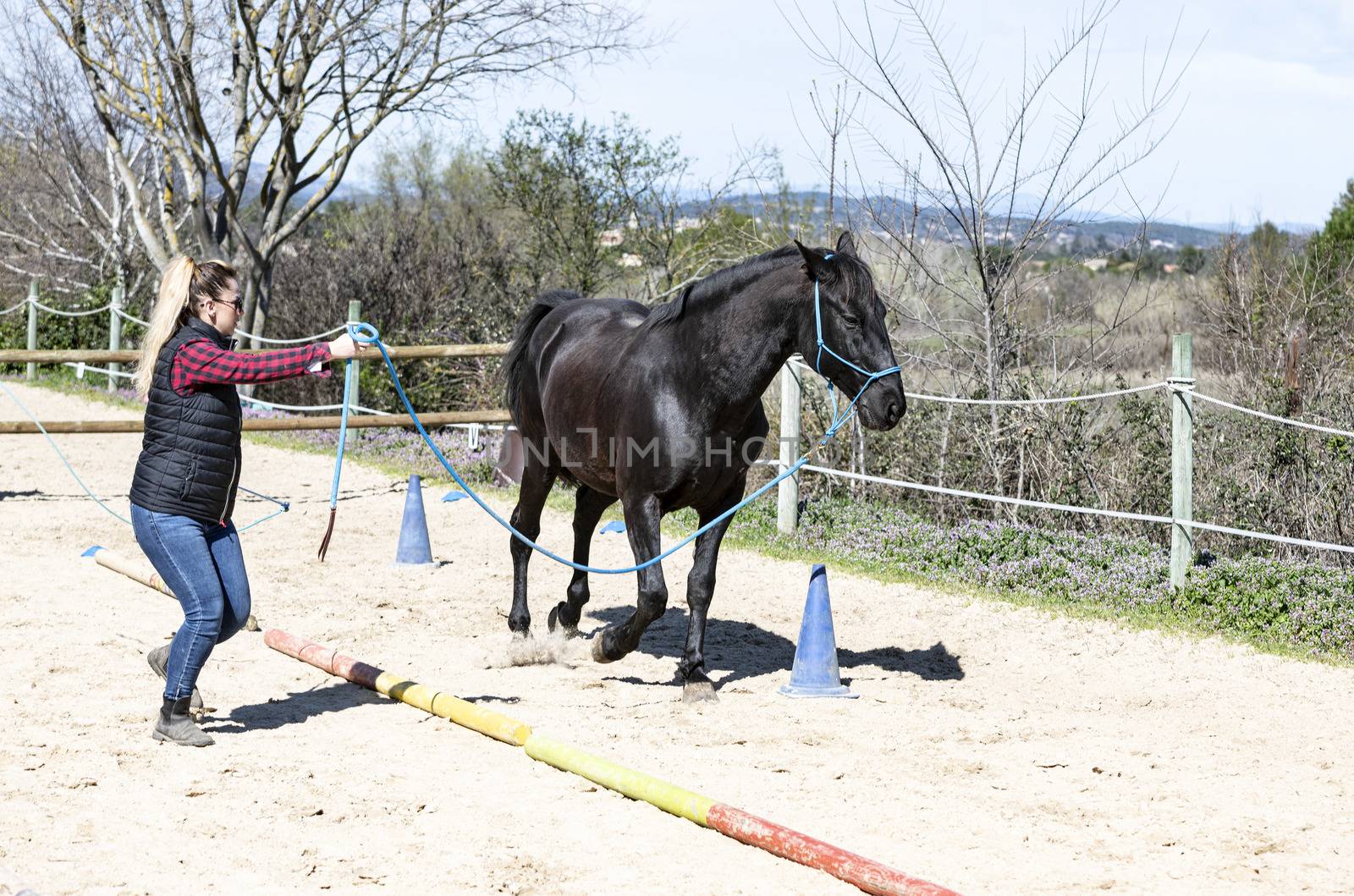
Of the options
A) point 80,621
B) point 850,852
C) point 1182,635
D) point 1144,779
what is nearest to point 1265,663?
point 1182,635

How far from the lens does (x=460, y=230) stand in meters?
20.5

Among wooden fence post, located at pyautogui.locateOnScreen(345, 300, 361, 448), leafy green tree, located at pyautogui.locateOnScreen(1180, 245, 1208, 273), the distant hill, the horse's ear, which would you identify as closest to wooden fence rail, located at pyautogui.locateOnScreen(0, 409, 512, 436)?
wooden fence post, located at pyautogui.locateOnScreen(345, 300, 361, 448)

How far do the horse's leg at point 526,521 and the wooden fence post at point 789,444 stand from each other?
323cm

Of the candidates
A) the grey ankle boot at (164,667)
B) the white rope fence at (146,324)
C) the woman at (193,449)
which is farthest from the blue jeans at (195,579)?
the white rope fence at (146,324)

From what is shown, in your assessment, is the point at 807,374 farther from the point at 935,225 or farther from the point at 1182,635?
the point at 1182,635

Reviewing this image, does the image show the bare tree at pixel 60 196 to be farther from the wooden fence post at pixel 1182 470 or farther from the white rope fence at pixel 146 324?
the wooden fence post at pixel 1182 470

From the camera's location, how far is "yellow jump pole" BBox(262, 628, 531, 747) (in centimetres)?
516

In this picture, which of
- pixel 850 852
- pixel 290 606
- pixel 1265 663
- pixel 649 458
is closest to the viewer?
pixel 850 852

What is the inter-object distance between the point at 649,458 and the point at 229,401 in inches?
73.6

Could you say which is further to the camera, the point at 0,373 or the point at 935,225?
the point at 0,373

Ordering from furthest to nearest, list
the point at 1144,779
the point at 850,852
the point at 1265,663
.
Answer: the point at 1265,663 → the point at 1144,779 → the point at 850,852

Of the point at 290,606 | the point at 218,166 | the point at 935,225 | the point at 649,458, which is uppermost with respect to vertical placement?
the point at 218,166

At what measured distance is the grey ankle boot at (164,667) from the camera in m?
5.34

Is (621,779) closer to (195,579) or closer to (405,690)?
(405,690)
